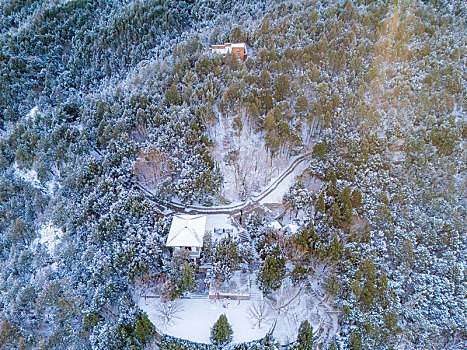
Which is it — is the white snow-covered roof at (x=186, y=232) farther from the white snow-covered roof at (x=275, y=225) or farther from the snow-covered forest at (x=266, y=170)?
the white snow-covered roof at (x=275, y=225)

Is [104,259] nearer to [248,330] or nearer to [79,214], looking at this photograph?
[79,214]

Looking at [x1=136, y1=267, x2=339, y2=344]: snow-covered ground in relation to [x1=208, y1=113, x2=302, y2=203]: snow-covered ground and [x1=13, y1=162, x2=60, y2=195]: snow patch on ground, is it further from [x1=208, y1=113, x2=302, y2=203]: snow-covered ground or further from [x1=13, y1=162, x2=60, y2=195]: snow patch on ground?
[x1=13, y1=162, x2=60, y2=195]: snow patch on ground

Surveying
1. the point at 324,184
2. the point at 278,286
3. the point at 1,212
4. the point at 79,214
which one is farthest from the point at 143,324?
the point at 1,212

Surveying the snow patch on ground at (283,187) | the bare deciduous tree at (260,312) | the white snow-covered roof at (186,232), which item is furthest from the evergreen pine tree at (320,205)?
the white snow-covered roof at (186,232)

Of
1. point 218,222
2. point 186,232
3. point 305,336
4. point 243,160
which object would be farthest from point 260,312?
point 243,160

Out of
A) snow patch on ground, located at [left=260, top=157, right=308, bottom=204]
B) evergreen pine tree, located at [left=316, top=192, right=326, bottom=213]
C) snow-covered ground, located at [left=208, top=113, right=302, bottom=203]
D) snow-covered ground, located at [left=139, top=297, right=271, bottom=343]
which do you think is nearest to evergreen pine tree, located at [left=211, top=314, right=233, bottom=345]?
snow-covered ground, located at [left=139, top=297, right=271, bottom=343]
